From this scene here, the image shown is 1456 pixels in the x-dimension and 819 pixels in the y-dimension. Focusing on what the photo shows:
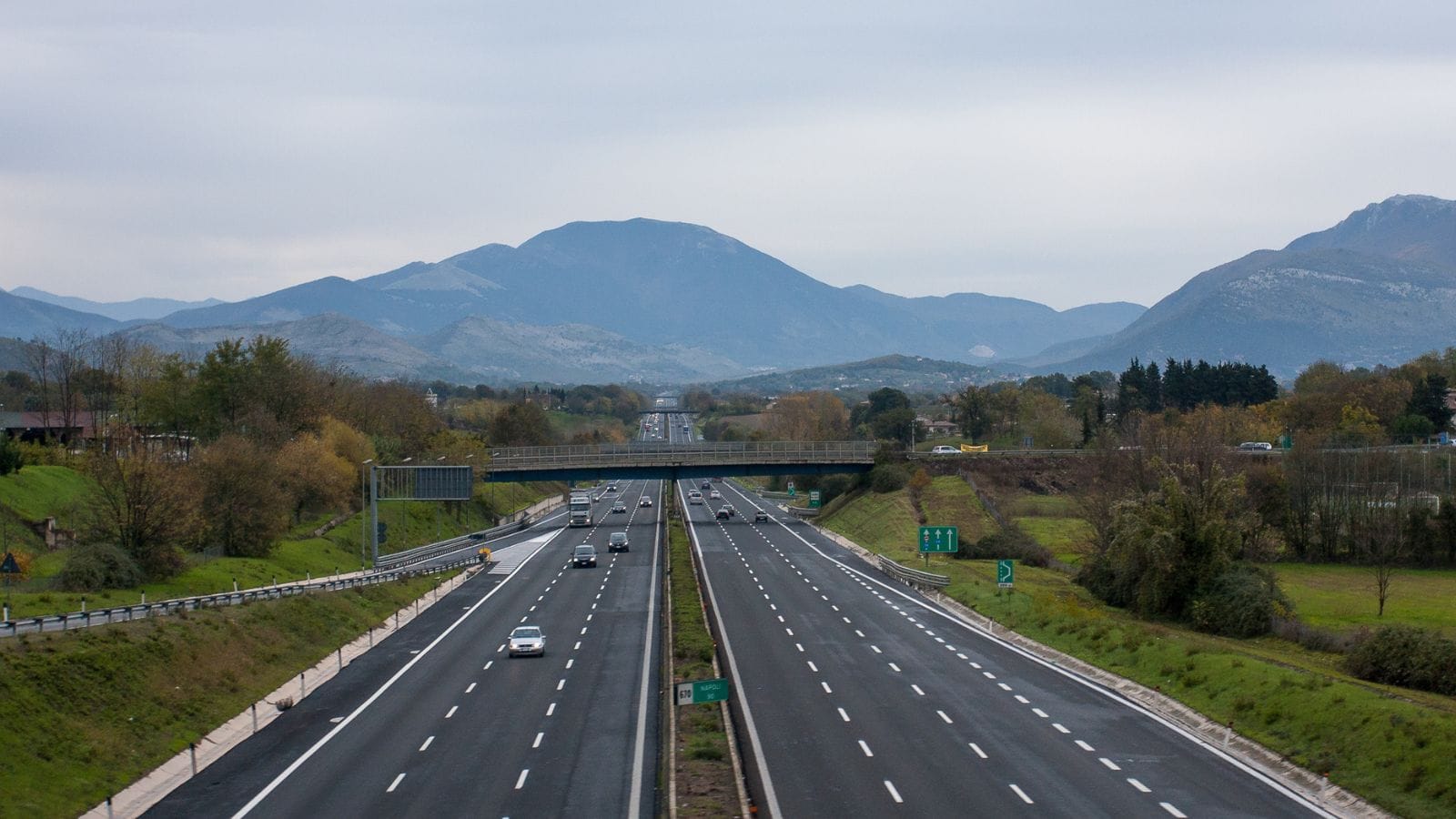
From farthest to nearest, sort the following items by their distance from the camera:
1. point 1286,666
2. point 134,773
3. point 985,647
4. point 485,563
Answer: point 485,563
point 985,647
point 1286,666
point 134,773

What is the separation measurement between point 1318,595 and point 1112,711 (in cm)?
3519

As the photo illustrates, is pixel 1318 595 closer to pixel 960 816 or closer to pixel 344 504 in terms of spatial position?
pixel 960 816

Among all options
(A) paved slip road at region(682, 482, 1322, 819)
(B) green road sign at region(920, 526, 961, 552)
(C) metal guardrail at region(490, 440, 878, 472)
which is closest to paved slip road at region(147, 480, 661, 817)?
(A) paved slip road at region(682, 482, 1322, 819)

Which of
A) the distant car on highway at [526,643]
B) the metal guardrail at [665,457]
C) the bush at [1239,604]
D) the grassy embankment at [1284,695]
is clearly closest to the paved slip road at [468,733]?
the distant car on highway at [526,643]

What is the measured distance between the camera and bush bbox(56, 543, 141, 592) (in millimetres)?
53625

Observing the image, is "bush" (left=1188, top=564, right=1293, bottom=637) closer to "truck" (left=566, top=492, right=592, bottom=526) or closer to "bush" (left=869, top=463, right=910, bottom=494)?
"bush" (left=869, top=463, right=910, bottom=494)

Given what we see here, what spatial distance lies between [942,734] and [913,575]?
39.2 metres

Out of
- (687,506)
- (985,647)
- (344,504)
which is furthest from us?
(687,506)

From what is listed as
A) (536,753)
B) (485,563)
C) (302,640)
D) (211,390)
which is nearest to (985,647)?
(536,753)

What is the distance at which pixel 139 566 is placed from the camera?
57906 millimetres

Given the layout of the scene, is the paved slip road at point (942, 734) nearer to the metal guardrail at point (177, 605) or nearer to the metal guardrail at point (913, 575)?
the metal guardrail at point (913, 575)

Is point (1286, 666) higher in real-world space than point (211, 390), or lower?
lower

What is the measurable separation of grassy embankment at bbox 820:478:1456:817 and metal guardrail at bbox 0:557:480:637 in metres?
31.2

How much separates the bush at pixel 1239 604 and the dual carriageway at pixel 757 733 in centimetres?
968
